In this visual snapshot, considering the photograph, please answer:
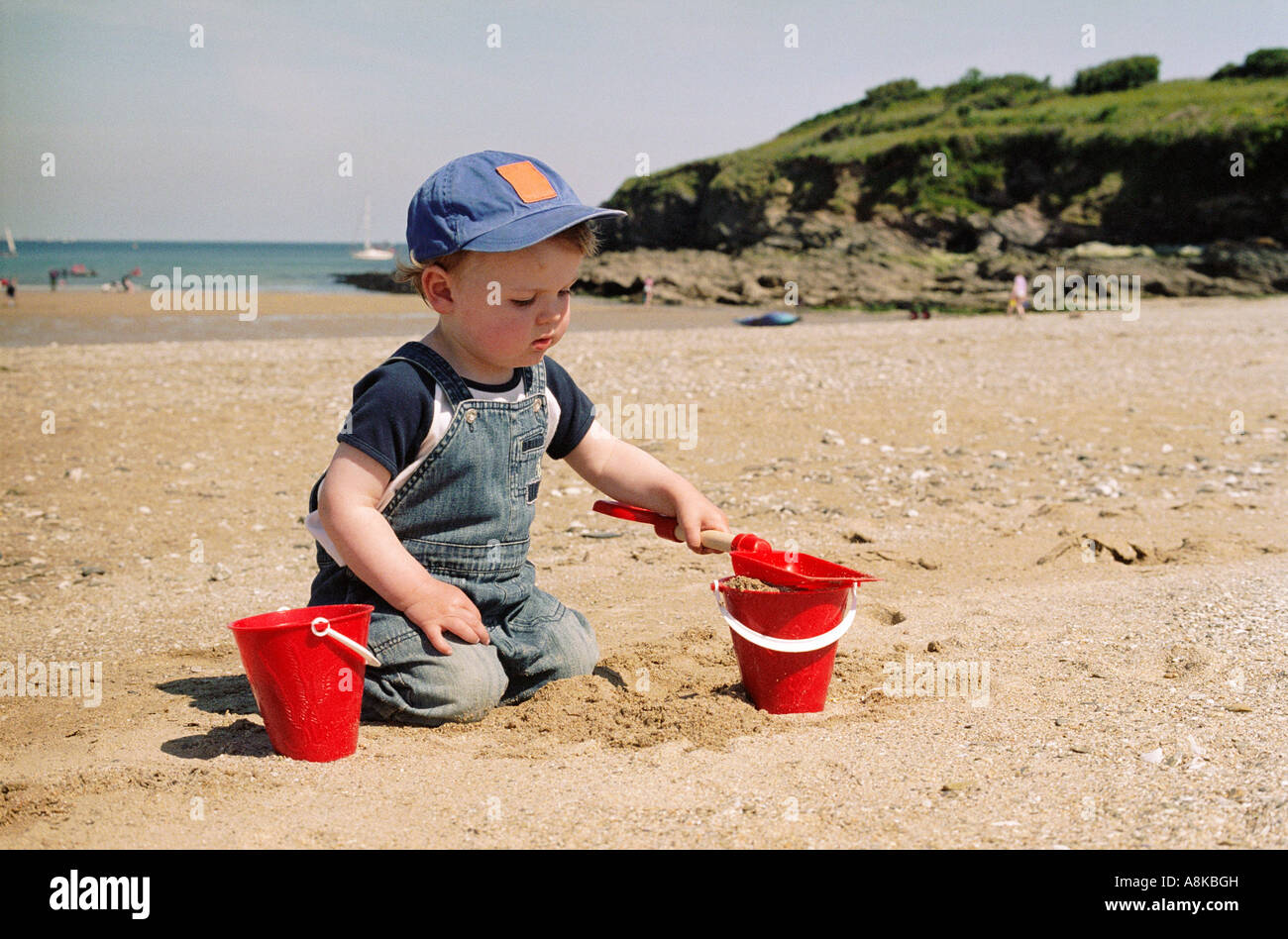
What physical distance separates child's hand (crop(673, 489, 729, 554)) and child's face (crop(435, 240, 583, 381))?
0.64 metres

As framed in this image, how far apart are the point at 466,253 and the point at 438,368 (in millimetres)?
318

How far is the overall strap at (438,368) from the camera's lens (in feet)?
9.27

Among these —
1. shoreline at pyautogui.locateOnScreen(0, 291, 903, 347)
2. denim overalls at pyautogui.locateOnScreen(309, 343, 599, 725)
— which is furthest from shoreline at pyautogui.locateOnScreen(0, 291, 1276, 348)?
denim overalls at pyautogui.locateOnScreen(309, 343, 599, 725)

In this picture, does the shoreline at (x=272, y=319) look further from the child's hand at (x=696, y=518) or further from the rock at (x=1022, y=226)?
the child's hand at (x=696, y=518)

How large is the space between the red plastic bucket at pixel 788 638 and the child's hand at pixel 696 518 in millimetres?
320

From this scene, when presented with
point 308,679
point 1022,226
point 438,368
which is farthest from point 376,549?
point 1022,226

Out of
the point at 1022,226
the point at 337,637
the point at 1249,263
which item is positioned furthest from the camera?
the point at 1022,226

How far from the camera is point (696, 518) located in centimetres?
309

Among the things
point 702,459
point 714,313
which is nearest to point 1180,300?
point 714,313

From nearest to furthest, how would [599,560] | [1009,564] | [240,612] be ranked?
[240,612], [1009,564], [599,560]

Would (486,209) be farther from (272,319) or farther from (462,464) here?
(272,319)

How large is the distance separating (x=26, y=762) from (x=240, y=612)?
148 centimetres
